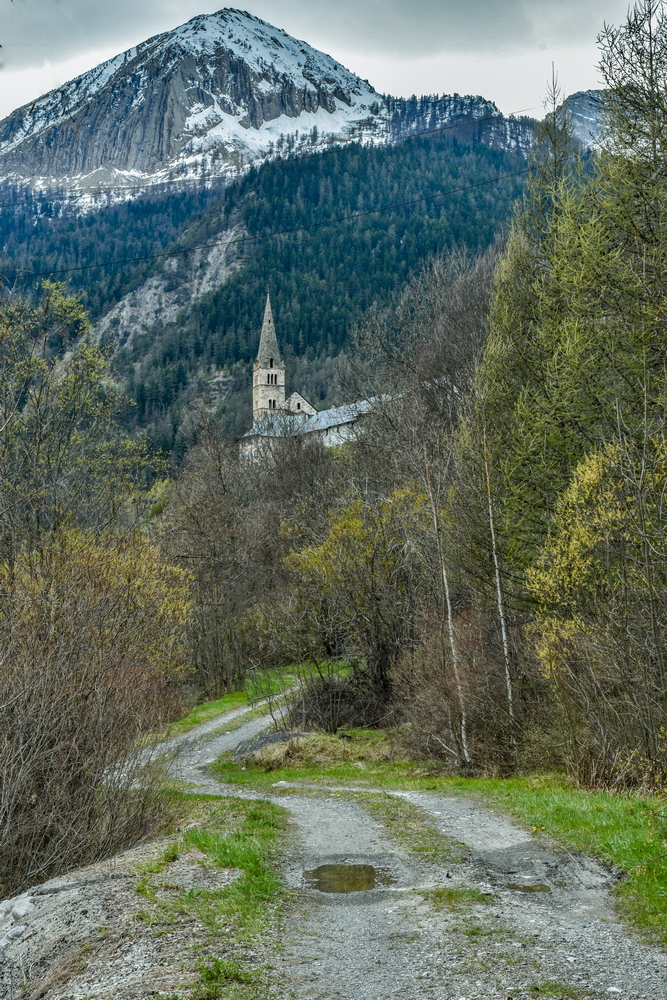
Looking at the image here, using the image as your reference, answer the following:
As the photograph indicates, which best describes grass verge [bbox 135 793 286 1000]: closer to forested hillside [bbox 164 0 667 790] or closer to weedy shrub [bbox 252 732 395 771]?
forested hillside [bbox 164 0 667 790]

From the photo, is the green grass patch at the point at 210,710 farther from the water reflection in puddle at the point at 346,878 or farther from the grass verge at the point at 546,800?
the water reflection in puddle at the point at 346,878

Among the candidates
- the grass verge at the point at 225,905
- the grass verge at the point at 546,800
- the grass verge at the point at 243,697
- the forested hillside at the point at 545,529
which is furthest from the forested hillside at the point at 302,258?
the grass verge at the point at 225,905

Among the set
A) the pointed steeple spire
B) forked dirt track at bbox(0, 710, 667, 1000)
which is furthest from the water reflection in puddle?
the pointed steeple spire

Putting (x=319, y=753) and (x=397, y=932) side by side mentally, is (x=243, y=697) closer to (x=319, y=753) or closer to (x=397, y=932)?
(x=319, y=753)

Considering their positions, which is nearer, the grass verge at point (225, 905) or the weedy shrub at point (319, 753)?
the grass verge at point (225, 905)

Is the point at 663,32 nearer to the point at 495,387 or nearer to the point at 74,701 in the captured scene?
the point at 495,387

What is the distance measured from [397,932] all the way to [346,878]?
81.1 inches

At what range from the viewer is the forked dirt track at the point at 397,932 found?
5441mm

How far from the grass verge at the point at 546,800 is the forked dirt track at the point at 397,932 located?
240mm

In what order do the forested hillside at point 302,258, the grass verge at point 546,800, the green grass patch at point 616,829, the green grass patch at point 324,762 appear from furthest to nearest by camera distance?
the forested hillside at point 302,258 → the green grass patch at point 324,762 → the grass verge at point 546,800 → the green grass patch at point 616,829

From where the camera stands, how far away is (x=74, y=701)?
382 inches

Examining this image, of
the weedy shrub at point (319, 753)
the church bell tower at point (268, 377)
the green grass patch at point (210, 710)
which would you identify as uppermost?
the church bell tower at point (268, 377)

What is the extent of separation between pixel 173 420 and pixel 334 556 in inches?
3782

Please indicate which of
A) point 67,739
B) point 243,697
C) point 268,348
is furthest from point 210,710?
point 268,348
